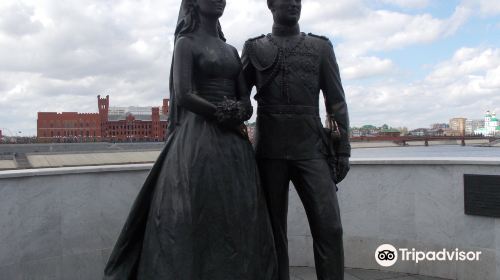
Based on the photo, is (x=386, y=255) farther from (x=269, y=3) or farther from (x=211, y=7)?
(x=211, y=7)

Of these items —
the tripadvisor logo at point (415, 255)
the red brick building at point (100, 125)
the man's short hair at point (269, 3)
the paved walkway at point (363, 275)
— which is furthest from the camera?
the red brick building at point (100, 125)

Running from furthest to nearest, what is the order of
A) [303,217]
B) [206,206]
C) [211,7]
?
[303,217]
[211,7]
[206,206]

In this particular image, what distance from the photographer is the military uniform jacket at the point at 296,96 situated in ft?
10.2

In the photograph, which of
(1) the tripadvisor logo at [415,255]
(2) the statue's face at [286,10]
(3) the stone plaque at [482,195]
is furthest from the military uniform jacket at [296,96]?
(1) the tripadvisor logo at [415,255]

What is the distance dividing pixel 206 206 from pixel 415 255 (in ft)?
12.2

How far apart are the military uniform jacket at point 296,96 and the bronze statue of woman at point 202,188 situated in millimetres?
249

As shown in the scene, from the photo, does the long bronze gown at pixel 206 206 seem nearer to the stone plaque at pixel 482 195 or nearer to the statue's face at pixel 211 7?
the statue's face at pixel 211 7

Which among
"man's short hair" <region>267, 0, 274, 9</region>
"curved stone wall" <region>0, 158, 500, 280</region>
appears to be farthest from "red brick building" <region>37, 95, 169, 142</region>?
"man's short hair" <region>267, 0, 274, 9</region>

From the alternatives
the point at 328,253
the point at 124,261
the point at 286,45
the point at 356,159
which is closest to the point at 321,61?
the point at 286,45

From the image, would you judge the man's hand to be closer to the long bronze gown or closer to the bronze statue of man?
the bronze statue of man

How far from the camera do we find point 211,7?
9.59 feet

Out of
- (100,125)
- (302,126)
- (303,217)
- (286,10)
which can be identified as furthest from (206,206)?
(100,125)

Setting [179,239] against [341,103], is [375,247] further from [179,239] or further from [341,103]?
[179,239]

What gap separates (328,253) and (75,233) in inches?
126
